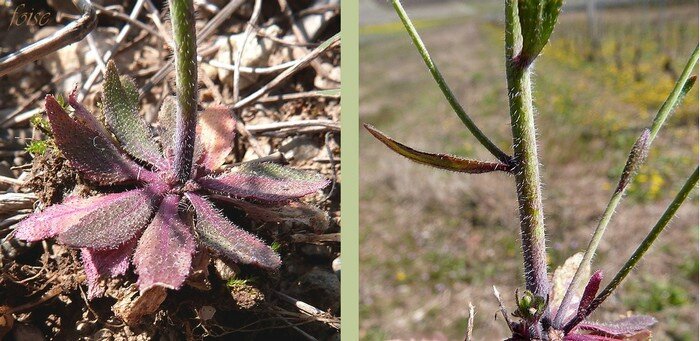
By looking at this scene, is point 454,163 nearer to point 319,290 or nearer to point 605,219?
point 605,219

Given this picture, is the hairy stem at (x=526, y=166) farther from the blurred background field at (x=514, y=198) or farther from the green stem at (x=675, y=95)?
the blurred background field at (x=514, y=198)

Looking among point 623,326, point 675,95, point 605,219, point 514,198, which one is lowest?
point 514,198

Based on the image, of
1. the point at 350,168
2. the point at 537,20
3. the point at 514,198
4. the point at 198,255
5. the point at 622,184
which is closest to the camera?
the point at 537,20

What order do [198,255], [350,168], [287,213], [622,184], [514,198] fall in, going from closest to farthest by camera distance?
[622,184], [350,168], [198,255], [287,213], [514,198]

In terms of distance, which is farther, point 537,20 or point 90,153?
point 90,153

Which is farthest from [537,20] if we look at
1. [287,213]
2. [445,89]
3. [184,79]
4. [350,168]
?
[287,213]

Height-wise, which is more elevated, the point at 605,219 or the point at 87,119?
the point at 605,219

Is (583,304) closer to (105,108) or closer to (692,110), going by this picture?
(105,108)
